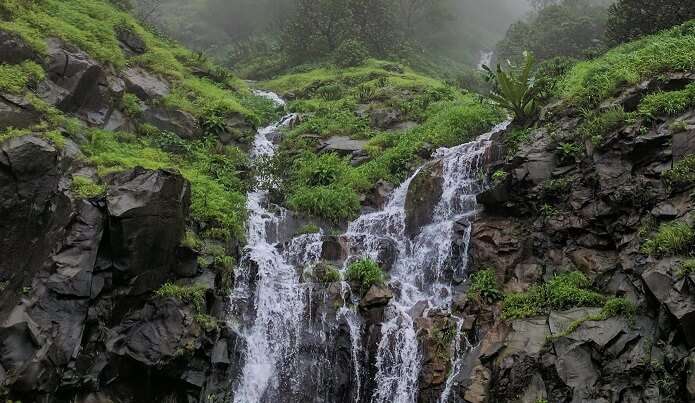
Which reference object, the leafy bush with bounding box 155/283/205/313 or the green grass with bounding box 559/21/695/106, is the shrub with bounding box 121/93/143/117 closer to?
the leafy bush with bounding box 155/283/205/313

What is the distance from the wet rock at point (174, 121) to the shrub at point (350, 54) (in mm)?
13310

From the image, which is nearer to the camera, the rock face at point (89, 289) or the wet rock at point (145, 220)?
the rock face at point (89, 289)

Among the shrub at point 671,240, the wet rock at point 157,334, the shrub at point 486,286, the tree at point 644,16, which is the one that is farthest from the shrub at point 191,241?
the tree at point 644,16

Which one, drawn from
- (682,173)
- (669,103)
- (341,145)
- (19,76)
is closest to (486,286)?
(682,173)

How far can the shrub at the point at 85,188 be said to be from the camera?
35.6 feet

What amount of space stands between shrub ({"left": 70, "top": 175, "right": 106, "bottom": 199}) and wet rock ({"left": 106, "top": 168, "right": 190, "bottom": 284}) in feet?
0.98

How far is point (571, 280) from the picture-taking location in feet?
36.2

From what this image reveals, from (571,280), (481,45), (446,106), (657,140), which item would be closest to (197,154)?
(446,106)

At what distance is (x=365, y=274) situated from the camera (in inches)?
490

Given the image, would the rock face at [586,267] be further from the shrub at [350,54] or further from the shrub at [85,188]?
the shrub at [350,54]

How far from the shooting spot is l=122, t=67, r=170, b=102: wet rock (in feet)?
59.1

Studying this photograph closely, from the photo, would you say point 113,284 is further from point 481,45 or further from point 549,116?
point 481,45

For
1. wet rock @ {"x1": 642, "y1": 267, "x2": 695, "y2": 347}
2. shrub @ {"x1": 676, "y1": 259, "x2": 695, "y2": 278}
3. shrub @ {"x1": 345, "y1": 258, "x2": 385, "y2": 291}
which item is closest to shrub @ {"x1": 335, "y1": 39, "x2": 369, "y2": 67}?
shrub @ {"x1": 345, "y1": 258, "x2": 385, "y2": 291}

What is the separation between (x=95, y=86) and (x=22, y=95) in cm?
276
